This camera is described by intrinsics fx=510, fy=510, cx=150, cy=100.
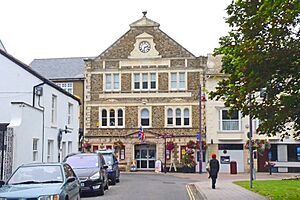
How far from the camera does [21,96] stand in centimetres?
2555

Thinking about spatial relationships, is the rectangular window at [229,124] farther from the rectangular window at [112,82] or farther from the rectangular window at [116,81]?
the rectangular window at [112,82]

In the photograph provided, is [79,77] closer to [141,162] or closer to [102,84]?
[102,84]

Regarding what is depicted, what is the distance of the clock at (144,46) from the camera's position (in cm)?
5022

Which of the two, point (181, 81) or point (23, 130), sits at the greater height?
point (181, 81)

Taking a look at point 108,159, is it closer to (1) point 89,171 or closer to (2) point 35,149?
(2) point 35,149

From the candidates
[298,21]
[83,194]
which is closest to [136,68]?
[83,194]

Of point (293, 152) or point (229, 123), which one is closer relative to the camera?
point (293, 152)

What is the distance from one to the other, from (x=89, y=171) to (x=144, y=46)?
1211 inches

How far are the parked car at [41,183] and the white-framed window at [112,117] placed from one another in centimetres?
3556

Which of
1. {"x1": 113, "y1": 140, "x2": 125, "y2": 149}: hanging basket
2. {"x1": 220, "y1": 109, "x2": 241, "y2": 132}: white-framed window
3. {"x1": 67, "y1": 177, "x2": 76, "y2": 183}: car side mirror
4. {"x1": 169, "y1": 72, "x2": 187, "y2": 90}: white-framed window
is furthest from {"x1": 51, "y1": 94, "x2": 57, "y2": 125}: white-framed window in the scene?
{"x1": 220, "y1": 109, "x2": 241, "y2": 132}: white-framed window

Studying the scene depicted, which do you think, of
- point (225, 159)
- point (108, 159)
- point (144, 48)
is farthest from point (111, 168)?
point (144, 48)

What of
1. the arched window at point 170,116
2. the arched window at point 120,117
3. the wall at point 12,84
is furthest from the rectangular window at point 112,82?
the wall at point 12,84

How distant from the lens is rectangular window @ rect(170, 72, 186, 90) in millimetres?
49781

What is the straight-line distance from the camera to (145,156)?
4997 centimetres
